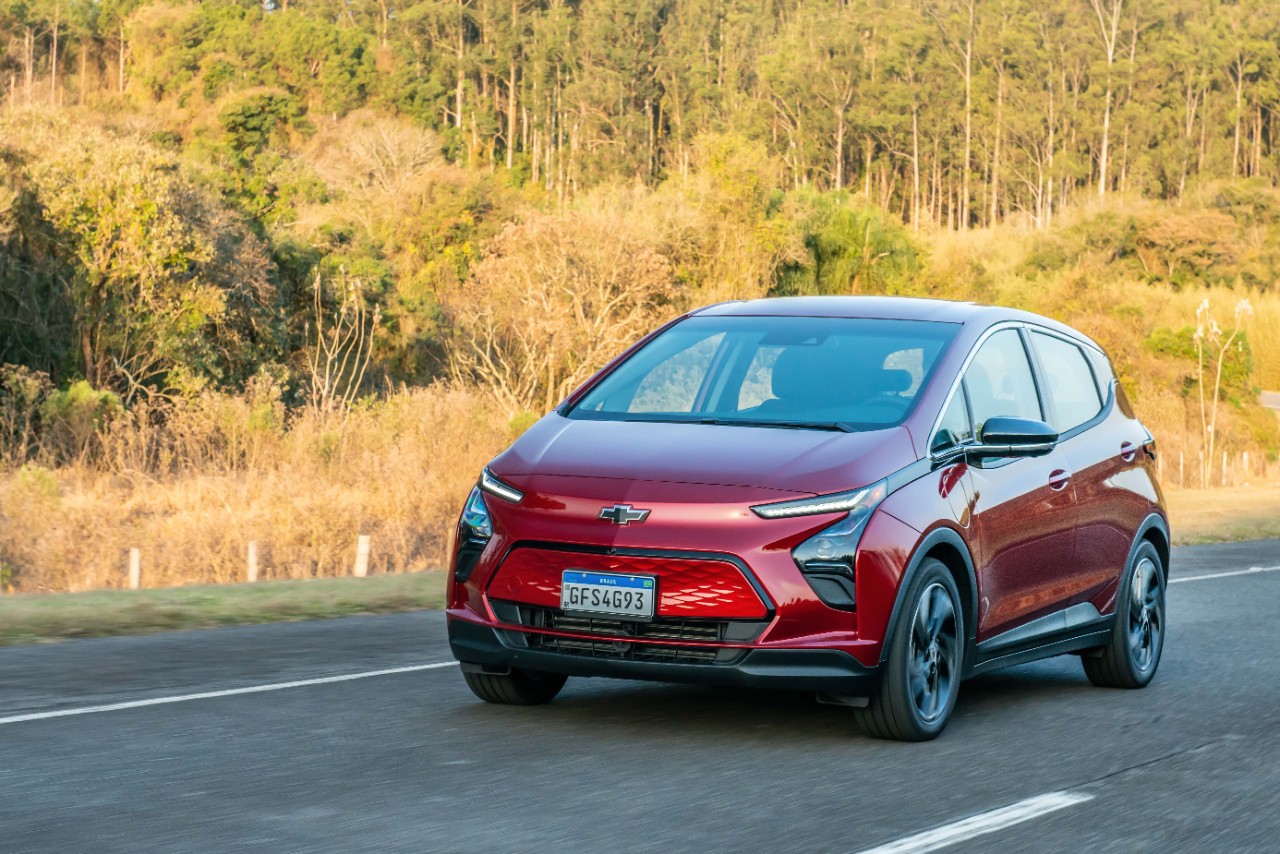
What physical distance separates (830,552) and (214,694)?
2831 mm

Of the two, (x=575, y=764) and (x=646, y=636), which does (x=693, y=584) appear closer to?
(x=646, y=636)

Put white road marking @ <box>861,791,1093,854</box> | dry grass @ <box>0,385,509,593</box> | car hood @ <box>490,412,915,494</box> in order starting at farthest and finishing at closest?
dry grass @ <box>0,385,509,593</box>, car hood @ <box>490,412,915,494</box>, white road marking @ <box>861,791,1093,854</box>

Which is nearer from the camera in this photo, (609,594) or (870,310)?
(609,594)

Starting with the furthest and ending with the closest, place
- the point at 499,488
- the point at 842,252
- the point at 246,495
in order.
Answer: the point at 842,252 < the point at 246,495 < the point at 499,488

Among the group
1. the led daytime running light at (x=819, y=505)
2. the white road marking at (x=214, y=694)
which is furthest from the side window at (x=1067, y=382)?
the white road marking at (x=214, y=694)

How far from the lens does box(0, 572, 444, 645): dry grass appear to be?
10602 millimetres

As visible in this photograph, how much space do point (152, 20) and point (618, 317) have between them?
199 ft

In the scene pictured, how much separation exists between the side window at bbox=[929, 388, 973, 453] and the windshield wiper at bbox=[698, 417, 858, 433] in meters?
0.36

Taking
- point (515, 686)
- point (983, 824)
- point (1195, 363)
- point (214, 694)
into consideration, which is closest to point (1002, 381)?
point (515, 686)

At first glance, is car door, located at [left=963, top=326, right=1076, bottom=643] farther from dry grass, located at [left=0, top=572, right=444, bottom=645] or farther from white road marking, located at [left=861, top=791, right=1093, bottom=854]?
dry grass, located at [left=0, top=572, right=444, bottom=645]

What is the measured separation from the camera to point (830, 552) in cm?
661

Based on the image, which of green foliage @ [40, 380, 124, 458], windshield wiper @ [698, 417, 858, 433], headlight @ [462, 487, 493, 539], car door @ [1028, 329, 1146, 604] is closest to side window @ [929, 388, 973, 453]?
windshield wiper @ [698, 417, 858, 433]

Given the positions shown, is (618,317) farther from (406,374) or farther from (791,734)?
(791,734)

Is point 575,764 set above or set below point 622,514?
below
